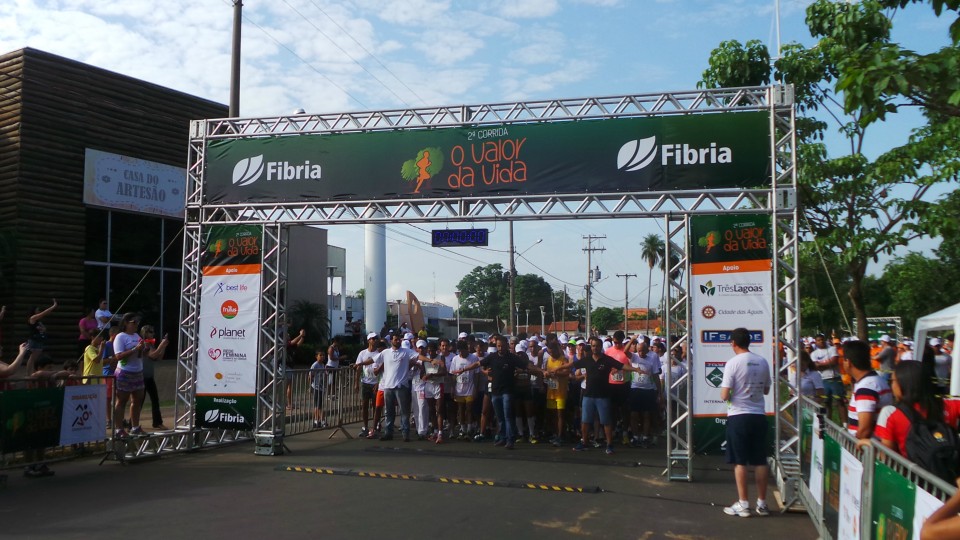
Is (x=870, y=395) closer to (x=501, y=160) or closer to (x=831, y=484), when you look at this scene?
(x=831, y=484)

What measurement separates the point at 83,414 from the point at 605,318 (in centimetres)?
9938

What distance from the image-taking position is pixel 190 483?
934cm

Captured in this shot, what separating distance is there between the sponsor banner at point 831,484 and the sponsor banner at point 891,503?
46.1 inches

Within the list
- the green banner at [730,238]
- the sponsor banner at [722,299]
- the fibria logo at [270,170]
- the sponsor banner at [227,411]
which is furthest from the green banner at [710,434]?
the fibria logo at [270,170]

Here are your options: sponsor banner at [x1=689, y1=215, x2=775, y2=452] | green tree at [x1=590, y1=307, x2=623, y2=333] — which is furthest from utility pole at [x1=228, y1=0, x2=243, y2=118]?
green tree at [x1=590, y1=307, x2=623, y2=333]

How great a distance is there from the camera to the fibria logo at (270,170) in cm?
1195

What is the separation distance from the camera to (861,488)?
4.82m

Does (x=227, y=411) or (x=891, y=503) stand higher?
(x=891, y=503)

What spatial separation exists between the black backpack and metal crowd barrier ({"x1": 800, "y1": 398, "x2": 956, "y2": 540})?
22 centimetres

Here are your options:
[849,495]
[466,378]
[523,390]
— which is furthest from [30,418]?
[849,495]

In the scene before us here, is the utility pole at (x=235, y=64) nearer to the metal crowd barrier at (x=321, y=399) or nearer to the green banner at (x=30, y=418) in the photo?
the metal crowd barrier at (x=321, y=399)

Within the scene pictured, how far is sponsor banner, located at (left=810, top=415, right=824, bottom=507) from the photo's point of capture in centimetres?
658

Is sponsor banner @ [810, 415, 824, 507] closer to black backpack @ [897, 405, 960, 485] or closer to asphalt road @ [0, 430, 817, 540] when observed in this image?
asphalt road @ [0, 430, 817, 540]

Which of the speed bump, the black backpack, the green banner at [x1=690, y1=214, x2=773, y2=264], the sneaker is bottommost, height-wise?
the speed bump
